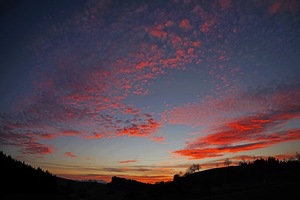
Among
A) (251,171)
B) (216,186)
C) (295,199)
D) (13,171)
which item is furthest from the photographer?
(251,171)

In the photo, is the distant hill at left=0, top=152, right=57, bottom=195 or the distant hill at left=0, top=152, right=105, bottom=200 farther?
the distant hill at left=0, top=152, right=57, bottom=195

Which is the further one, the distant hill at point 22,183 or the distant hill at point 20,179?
the distant hill at point 20,179

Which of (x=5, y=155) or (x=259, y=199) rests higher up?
(x=5, y=155)

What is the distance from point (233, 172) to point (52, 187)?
395ft

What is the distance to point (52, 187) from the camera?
279 feet

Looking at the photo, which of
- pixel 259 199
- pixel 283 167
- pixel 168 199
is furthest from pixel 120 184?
pixel 259 199

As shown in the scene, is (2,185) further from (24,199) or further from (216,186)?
(216,186)

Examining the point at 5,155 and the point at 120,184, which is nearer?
the point at 5,155

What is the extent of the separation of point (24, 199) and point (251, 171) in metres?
143

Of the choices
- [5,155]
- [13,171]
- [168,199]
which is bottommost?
[168,199]

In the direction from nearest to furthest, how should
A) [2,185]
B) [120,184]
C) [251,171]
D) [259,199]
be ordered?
1. [259,199]
2. [2,185]
3. [251,171]
4. [120,184]

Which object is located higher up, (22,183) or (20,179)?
(20,179)

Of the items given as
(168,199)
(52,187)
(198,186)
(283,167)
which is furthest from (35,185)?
(283,167)

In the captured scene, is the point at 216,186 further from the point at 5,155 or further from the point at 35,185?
Answer: the point at 5,155
